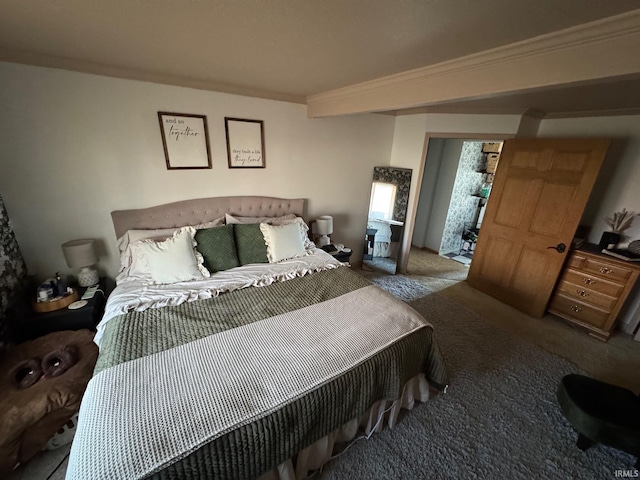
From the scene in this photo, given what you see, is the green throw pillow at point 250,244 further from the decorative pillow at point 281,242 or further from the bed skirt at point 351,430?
the bed skirt at point 351,430

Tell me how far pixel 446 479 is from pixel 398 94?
2.44 meters

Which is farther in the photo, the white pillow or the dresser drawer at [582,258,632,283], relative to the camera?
the dresser drawer at [582,258,632,283]

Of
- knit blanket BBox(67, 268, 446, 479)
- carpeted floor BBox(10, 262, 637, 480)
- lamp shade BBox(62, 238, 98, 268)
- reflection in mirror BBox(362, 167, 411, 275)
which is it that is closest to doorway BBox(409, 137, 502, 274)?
reflection in mirror BBox(362, 167, 411, 275)

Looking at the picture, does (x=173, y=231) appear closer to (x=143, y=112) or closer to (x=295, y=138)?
(x=143, y=112)

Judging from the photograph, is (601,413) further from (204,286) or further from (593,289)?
(204,286)

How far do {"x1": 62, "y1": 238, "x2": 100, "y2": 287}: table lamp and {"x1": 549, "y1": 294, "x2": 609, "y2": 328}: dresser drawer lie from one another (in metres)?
4.53

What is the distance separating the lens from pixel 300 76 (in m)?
2.00

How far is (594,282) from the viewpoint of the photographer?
8.13 feet

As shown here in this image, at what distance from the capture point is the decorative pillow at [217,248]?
2217mm

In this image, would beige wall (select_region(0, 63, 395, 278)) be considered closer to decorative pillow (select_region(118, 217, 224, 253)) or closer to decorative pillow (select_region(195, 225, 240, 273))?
decorative pillow (select_region(118, 217, 224, 253))

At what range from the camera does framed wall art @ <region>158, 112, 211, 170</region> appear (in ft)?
7.41

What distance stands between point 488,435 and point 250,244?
7.46 feet

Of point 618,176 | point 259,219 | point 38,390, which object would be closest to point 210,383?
point 38,390

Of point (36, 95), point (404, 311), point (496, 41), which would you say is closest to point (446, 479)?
point (404, 311)
